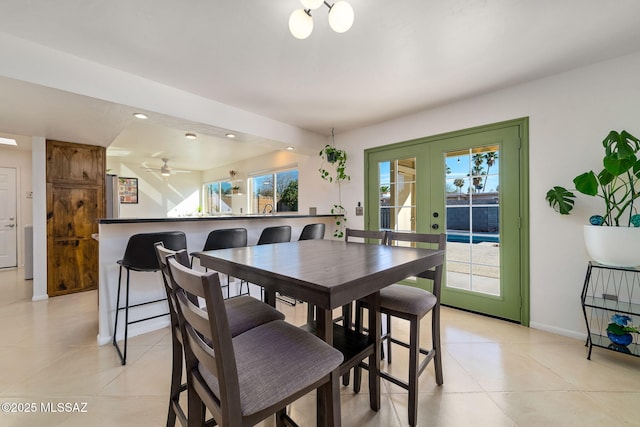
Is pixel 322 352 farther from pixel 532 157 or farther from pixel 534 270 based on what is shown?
pixel 532 157

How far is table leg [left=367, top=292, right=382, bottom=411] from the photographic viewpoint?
1388 mm

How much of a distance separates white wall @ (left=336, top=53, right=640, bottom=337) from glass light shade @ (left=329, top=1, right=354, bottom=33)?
6.85 ft

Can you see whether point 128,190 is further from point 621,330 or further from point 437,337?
point 621,330

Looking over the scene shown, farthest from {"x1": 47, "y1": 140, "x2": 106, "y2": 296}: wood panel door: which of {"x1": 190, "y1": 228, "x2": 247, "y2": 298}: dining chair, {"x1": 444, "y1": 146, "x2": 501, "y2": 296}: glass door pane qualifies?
{"x1": 444, "y1": 146, "x2": 501, "y2": 296}: glass door pane

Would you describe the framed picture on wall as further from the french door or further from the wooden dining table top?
the wooden dining table top

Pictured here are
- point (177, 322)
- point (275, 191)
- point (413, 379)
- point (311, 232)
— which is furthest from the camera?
point (275, 191)

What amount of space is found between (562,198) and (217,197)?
7.27m

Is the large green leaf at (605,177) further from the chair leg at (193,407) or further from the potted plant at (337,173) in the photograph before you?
the chair leg at (193,407)

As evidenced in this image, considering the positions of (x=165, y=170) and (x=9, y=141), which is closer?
(x=9, y=141)

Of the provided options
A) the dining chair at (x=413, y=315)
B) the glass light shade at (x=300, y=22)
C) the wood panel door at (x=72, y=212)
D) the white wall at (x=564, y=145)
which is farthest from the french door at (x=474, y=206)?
the wood panel door at (x=72, y=212)

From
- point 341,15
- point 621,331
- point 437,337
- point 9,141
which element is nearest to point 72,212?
point 9,141

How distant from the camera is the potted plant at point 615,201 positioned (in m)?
1.80

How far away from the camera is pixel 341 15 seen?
4.46ft

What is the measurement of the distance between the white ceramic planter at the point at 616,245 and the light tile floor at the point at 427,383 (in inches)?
29.5
